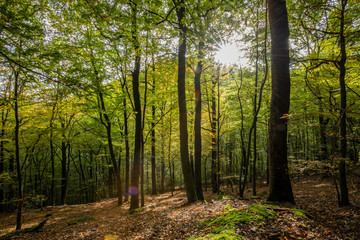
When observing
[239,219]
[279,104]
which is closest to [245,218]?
[239,219]

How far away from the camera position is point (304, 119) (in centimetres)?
438

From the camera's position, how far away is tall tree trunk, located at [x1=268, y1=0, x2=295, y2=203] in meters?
4.94

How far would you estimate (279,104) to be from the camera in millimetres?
5082

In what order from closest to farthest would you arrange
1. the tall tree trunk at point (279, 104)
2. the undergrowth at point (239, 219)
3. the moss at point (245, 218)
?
the undergrowth at point (239, 219)
the moss at point (245, 218)
the tall tree trunk at point (279, 104)

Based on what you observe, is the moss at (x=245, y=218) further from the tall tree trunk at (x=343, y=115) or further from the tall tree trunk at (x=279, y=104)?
the tall tree trunk at (x=343, y=115)

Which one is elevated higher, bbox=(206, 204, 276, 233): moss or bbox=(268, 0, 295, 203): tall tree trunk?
bbox=(268, 0, 295, 203): tall tree trunk

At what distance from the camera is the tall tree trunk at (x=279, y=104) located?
4.94 metres

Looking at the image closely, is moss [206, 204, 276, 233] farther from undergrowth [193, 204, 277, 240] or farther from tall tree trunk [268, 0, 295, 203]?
tall tree trunk [268, 0, 295, 203]

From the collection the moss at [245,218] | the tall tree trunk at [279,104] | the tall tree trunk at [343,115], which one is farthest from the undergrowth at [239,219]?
the tall tree trunk at [343,115]

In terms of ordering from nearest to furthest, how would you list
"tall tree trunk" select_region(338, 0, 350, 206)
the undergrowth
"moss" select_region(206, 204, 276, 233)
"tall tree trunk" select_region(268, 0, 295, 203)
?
the undergrowth
"moss" select_region(206, 204, 276, 233)
"tall tree trunk" select_region(338, 0, 350, 206)
"tall tree trunk" select_region(268, 0, 295, 203)

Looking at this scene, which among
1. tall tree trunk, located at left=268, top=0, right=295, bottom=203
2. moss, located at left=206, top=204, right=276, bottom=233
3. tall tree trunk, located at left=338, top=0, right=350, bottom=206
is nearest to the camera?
moss, located at left=206, top=204, right=276, bottom=233

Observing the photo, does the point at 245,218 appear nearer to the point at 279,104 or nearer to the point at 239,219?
the point at 239,219

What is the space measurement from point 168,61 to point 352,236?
7802 millimetres

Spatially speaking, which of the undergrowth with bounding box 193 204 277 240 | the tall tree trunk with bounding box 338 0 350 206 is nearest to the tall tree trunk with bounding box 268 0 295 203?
the tall tree trunk with bounding box 338 0 350 206
